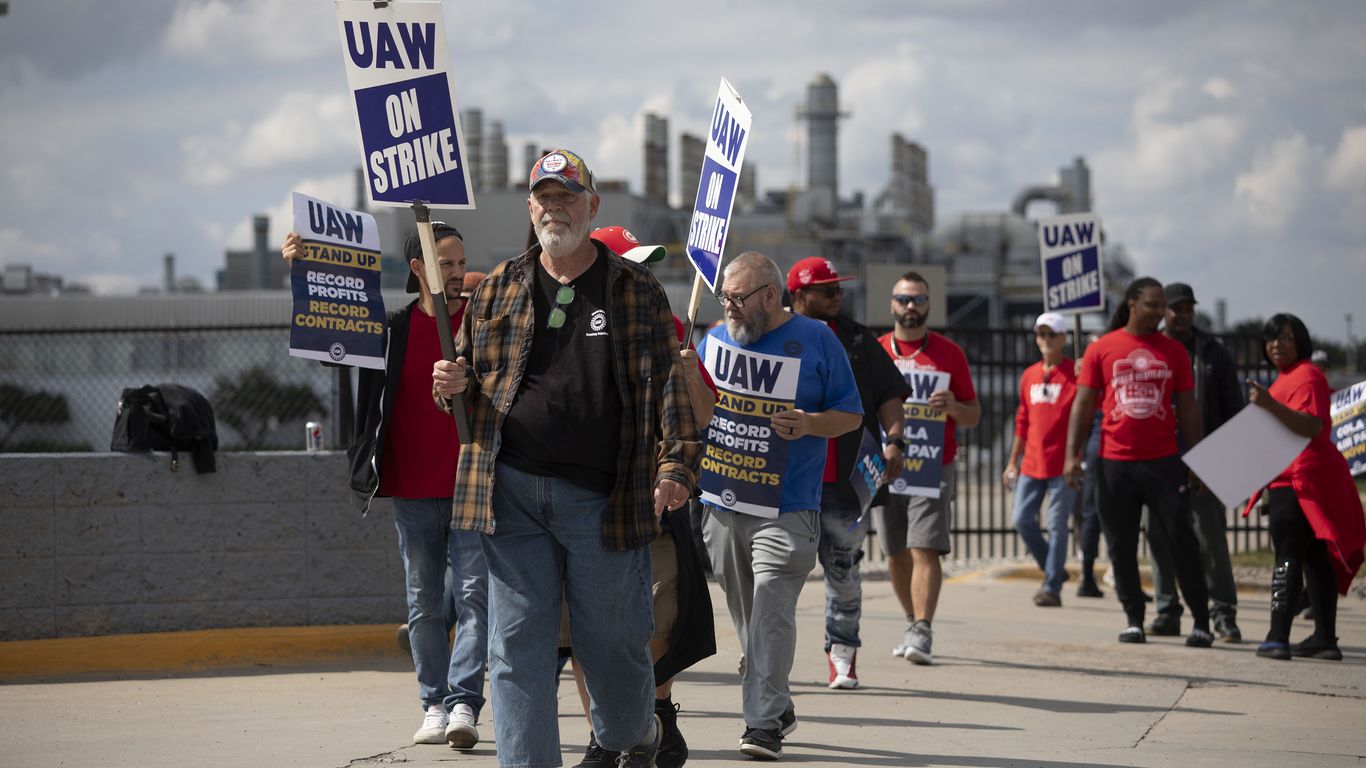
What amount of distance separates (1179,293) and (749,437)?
437cm

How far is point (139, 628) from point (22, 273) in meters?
52.6

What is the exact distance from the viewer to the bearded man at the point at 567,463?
482 centimetres

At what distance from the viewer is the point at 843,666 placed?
319 inches

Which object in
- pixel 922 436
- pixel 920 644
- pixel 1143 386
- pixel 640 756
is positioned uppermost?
pixel 1143 386

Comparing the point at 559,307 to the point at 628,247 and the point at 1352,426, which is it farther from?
the point at 1352,426

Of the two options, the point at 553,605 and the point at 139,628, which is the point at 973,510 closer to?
the point at 139,628

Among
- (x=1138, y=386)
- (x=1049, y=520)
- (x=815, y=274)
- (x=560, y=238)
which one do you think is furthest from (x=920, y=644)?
(x=560, y=238)

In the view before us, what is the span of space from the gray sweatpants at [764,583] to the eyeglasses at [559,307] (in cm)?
197

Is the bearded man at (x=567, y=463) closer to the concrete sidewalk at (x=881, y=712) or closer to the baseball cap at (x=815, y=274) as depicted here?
the concrete sidewalk at (x=881, y=712)

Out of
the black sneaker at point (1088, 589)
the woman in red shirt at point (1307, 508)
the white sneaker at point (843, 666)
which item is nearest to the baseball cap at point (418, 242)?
the white sneaker at point (843, 666)

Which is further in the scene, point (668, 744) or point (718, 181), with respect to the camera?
point (718, 181)

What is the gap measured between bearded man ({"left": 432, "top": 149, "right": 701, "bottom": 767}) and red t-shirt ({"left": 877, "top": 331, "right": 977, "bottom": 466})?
442 centimetres

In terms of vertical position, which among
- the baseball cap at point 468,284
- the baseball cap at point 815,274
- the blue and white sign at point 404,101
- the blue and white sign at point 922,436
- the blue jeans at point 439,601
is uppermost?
the blue and white sign at point 404,101

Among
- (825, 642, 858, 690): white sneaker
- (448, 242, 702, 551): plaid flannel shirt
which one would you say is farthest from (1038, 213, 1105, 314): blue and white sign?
(448, 242, 702, 551): plaid flannel shirt
